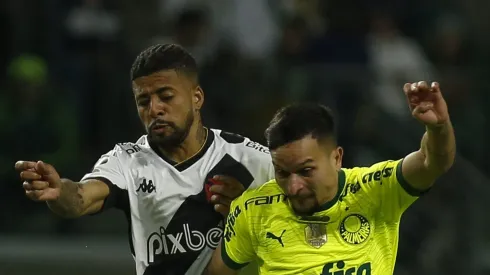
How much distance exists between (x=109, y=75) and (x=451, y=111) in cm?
273

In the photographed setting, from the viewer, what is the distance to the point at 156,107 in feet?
14.7

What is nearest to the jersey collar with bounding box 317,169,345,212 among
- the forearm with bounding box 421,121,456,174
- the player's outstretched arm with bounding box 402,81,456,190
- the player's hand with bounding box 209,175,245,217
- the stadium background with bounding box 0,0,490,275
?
the player's outstretched arm with bounding box 402,81,456,190

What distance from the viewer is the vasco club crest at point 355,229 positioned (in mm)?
4215

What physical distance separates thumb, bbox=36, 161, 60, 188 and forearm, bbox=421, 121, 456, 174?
139cm

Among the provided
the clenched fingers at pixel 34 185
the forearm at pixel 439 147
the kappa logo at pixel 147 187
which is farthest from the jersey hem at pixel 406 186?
the clenched fingers at pixel 34 185

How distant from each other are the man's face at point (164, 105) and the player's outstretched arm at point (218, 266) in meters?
0.52

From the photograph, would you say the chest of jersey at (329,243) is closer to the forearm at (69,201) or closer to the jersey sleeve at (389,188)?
the jersey sleeve at (389,188)

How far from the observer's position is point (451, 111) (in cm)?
854

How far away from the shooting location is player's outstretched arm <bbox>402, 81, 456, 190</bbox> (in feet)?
12.6

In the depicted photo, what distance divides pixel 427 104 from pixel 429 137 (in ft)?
0.50

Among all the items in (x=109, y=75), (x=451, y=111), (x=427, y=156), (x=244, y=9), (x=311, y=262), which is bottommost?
(x=311, y=262)

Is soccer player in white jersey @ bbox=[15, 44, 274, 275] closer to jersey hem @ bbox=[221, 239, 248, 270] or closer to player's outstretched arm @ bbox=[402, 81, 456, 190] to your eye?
jersey hem @ bbox=[221, 239, 248, 270]

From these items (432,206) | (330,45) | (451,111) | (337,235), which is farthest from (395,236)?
(330,45)

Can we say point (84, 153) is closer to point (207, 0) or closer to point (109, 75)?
point (109, 75)
